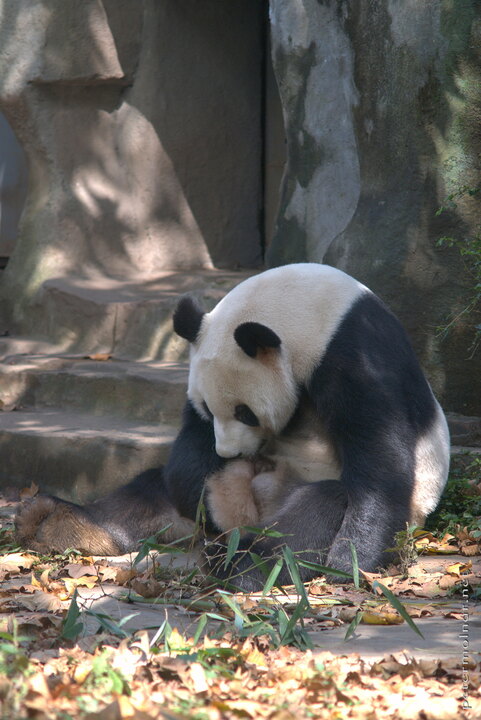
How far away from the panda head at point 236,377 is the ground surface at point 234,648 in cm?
61

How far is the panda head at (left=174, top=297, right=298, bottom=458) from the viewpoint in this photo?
4.07 m

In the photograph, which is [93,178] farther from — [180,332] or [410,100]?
[180,332]

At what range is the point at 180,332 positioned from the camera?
4.28 meters

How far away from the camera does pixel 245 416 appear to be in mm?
4180

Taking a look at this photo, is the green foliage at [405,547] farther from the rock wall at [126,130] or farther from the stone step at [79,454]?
the rock wall at [126,130]

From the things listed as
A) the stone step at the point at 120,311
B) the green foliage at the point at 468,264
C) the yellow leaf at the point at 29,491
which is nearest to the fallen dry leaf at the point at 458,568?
the green foliage at the point at 468,264

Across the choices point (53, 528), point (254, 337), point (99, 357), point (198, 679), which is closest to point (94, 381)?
point (99, 357)

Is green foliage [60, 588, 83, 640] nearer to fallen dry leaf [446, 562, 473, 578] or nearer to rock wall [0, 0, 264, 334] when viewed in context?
fallen dry leaf [446, 562, 473, 578]

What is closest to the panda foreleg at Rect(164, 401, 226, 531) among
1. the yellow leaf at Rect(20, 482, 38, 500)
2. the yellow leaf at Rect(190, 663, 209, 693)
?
the yellow leaf at Rect(20, 482, 38, 500)

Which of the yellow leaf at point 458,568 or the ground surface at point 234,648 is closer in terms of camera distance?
the ground surface at point 234,648

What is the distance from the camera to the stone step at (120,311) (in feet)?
24.3

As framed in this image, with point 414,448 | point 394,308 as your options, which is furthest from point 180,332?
A: point 394,308

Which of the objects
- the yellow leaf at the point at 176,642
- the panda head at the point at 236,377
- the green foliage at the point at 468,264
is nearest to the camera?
the yellow leaf at the point at 176,642

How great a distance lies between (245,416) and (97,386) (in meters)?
2.78
